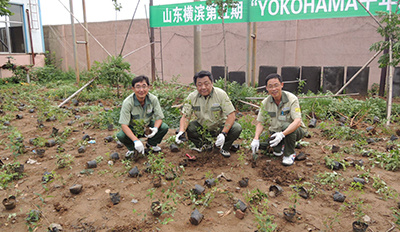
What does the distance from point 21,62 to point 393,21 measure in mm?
12462

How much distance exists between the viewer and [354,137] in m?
4.28

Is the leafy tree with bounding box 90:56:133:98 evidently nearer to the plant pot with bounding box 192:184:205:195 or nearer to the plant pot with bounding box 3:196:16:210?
the plant pot with bounding box 3:196:16:210

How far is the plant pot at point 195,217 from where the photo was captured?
7.78 feet

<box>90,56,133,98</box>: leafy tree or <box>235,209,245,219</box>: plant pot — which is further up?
<box>90,56,133,98</box>: leafy tree

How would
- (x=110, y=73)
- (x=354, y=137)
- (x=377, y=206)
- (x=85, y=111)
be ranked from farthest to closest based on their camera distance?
(x=110, y=73), (x=85, y=111), (x=354, y=137), (x=377, y=206)

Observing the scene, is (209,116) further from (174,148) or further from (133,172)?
(133,172)

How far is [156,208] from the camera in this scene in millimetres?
2492

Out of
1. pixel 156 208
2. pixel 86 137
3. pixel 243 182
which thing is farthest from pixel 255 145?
pixel 86 137

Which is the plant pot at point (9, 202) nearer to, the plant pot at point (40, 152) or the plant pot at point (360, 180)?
the plant pot at point (40, 152)

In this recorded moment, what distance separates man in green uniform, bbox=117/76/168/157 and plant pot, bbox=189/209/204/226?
52.0 inches

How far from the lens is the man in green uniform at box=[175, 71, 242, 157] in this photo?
3.55m

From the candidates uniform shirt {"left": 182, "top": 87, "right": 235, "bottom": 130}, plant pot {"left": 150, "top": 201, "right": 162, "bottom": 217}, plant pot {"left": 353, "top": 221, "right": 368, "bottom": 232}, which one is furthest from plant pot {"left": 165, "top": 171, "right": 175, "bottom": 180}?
Result: plant pot {"left": 353, "top": 221, "right": 368, "bottom": 232}

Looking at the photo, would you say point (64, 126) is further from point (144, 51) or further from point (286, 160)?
point (144, 51)

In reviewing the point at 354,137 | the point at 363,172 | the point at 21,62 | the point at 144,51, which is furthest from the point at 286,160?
the point at 21,62
